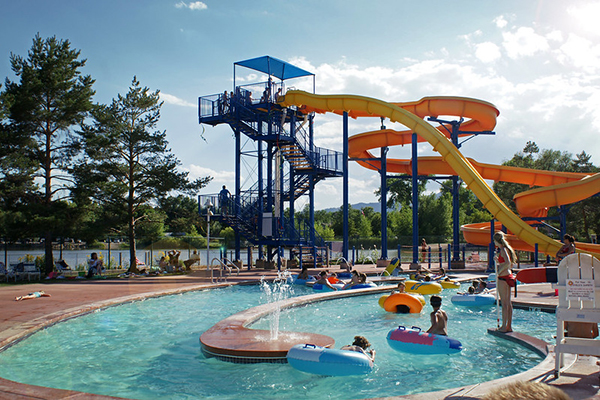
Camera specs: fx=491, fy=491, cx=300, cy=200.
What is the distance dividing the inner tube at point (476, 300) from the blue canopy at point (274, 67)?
17895mm

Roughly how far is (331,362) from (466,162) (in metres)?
18.6

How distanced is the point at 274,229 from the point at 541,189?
45.4 ft

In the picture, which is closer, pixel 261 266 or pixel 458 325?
pixel 458 325

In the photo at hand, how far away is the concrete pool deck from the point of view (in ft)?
18.6

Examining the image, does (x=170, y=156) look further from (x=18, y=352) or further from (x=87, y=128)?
(x=18, y=352)

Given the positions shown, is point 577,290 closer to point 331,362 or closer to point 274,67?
point 331,362

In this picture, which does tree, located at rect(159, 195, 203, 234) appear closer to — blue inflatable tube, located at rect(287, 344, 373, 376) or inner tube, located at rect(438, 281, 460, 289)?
inner tube, located at rect(438, 281, 460, 289)

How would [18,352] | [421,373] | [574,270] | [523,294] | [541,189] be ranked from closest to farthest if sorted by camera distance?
1. [574,270]
2. [421,373]
3. [18,352]
4. [523,294]
5. [541,189]

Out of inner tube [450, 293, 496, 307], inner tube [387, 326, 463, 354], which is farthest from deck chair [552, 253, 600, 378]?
inner tube [450, 293, 496, 307]

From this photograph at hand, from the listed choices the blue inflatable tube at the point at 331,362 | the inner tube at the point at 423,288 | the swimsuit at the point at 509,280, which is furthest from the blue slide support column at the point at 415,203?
the blue inflatable tube at the point at 331,362

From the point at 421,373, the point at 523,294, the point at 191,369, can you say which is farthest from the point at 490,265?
the point at 191,369

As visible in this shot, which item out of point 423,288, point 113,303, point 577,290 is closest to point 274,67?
point 423,288

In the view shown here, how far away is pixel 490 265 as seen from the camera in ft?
83.1

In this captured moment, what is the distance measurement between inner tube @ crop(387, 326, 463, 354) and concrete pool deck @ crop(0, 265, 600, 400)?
4.32 ft
